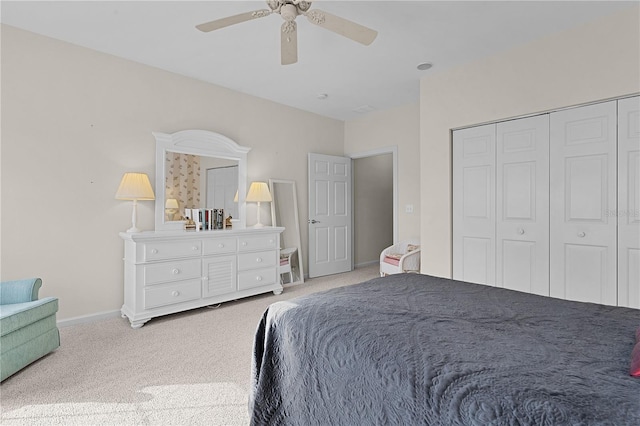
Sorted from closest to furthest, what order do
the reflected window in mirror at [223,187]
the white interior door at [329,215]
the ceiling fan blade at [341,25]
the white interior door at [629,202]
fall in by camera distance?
the ceiling fan blade at [341,25], the white interior door at [629,202], the reflected window in mirror at [223,187], the white interior door at [329,215]

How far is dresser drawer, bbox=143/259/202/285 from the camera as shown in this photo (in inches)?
125

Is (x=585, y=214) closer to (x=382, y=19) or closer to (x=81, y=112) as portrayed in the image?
(x=382, y=19)

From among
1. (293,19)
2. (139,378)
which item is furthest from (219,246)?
(293,19)

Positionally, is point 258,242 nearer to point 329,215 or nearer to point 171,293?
point 171,293

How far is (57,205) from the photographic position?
304cm

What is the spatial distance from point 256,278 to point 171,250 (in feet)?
3.60

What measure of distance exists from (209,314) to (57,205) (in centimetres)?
176

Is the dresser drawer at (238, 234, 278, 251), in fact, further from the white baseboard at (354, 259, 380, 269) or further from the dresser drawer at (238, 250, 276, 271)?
the white baseboard at (354, 259, 380, 269)

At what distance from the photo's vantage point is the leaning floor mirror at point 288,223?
477cm

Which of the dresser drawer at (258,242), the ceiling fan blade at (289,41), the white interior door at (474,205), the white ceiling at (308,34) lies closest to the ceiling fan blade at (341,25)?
the ceiling fan blade at (289,41)

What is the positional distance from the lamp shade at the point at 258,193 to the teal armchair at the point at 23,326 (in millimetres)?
2316

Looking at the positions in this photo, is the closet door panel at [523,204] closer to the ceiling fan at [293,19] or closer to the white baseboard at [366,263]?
the ceiling fan at [293,19]

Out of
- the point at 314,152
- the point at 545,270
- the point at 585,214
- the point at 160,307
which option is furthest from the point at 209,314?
the point at 585,214

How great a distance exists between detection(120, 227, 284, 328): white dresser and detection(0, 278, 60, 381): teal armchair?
2.37 feet
